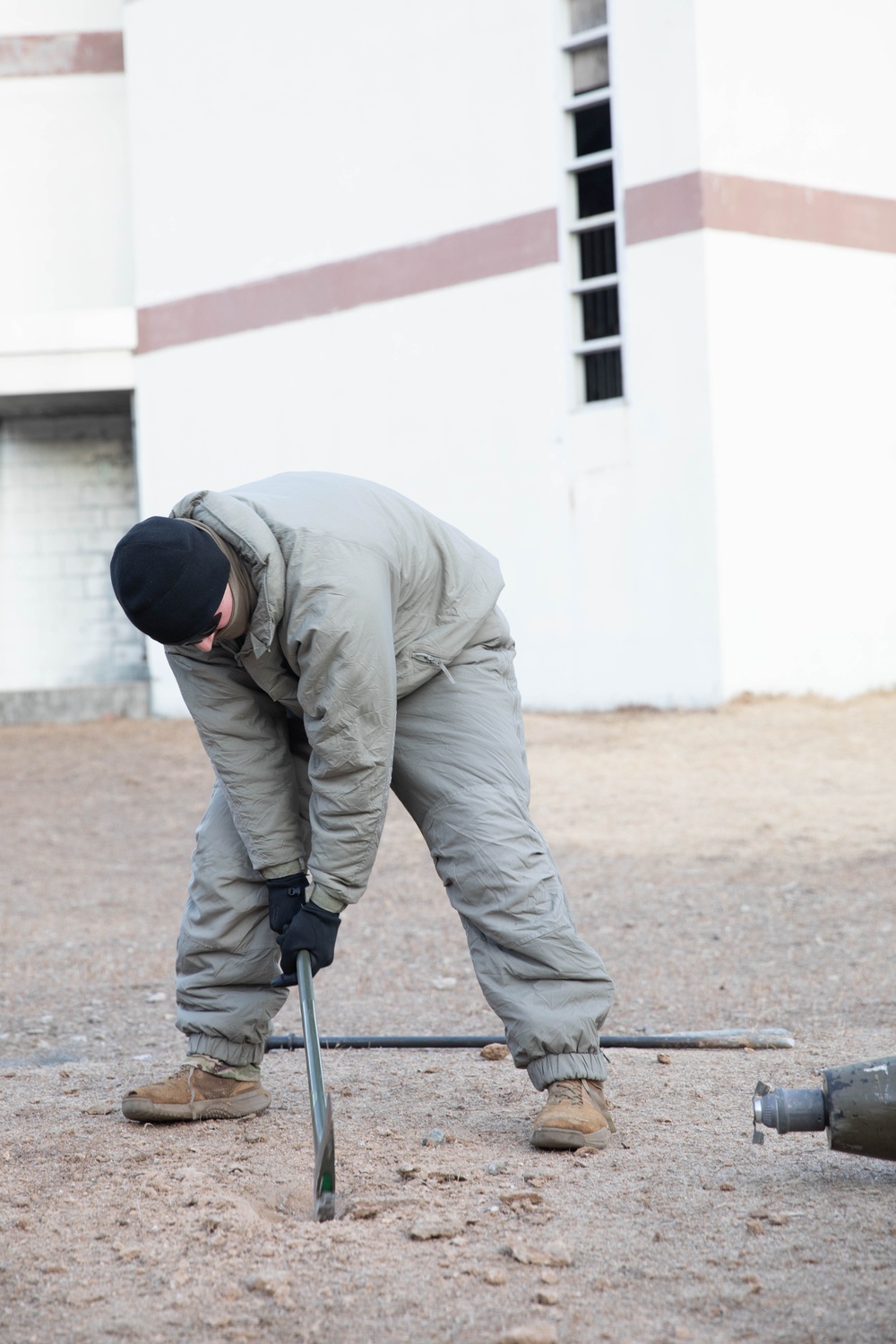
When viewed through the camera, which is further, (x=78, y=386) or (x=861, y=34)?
(x=78, y=386)

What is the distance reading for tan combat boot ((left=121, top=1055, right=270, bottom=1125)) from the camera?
3188 mm

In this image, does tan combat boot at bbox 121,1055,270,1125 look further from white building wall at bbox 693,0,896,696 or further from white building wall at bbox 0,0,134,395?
white building wall at bbox 0,0,134,395

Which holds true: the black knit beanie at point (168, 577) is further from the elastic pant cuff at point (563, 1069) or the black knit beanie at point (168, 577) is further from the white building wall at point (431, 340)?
the white building wall at point (431, 340)

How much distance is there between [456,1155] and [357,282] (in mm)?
10453

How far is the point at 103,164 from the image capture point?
47.9 ft

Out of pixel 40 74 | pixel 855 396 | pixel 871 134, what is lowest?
pixel 855 396

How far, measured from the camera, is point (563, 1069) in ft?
9.77

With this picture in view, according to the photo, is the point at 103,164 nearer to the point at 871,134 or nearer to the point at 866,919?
the point at 871,134

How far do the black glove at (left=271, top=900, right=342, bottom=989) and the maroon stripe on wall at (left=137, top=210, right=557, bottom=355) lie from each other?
9170mm

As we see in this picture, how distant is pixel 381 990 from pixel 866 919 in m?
2.25

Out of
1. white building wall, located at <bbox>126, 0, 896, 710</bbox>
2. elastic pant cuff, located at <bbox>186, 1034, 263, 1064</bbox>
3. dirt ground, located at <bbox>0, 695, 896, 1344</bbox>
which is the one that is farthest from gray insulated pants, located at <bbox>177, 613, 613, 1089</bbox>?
white building wall, located at <bbox>126, 0, 896, 710</bbox>

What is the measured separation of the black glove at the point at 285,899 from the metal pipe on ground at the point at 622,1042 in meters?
0.94

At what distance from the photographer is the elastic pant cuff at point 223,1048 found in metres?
3.24

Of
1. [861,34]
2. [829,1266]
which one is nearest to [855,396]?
[861,34]
